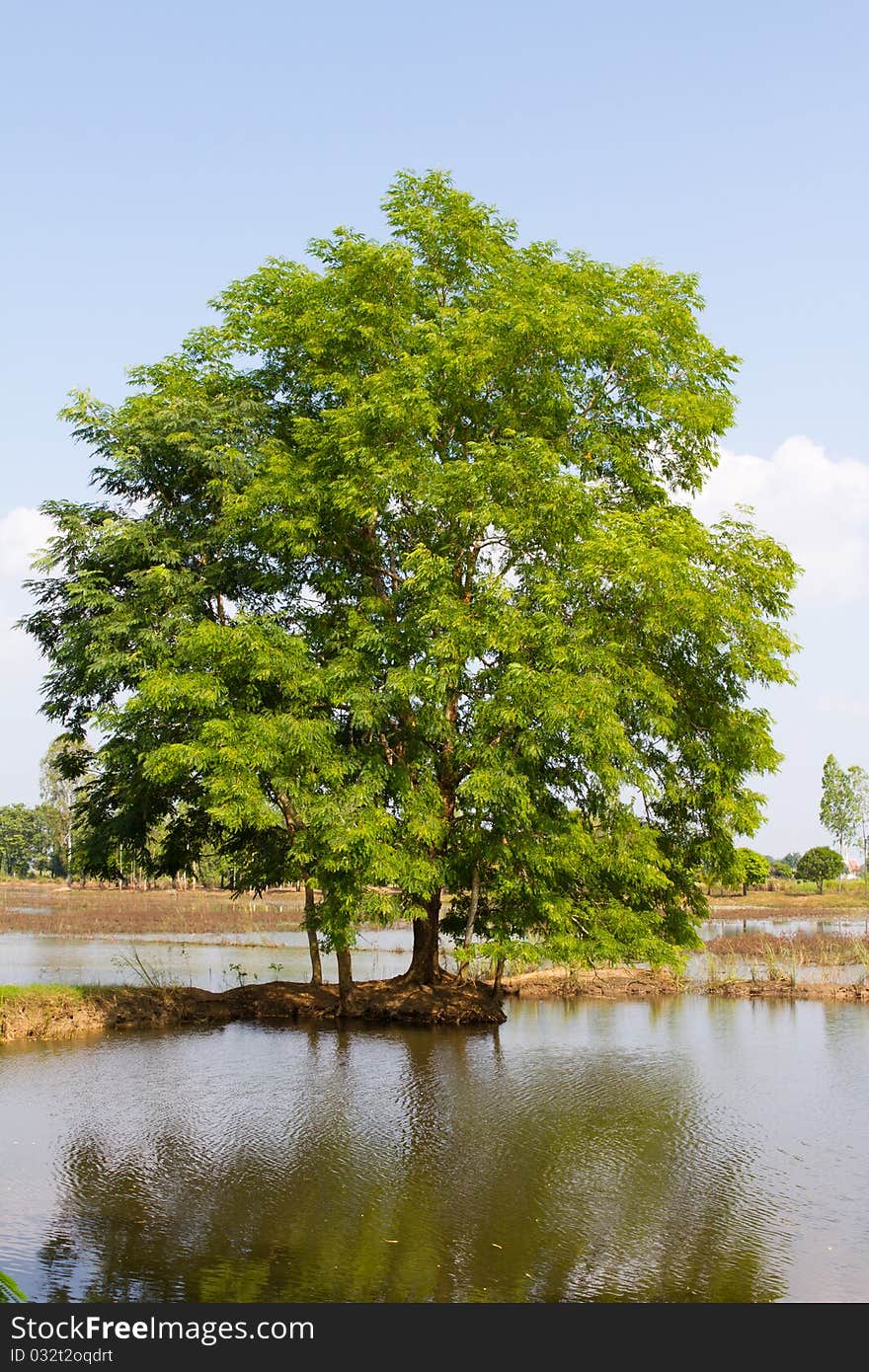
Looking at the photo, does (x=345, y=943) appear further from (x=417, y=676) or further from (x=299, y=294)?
(x=299, y=294)

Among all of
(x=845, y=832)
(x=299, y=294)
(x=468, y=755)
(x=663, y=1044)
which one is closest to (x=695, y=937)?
(x=663, y=1044)

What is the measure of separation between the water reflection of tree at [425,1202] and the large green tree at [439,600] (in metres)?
3.84

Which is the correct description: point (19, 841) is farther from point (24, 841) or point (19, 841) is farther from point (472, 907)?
point (472, 907)

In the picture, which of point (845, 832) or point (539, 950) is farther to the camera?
point (845, 832)

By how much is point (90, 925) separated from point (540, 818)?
31387mm

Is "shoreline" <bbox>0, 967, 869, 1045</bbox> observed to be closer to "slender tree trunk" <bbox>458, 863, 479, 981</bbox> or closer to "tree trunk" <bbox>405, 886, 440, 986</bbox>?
"tree trunk" <bbox>405, 886, 440, 986</bbox>

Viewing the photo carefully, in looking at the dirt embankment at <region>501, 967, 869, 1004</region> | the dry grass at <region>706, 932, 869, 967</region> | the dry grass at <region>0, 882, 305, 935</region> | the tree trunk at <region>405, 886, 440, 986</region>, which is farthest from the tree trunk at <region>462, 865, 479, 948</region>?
the dry grass at <region>0, 882, 305, 935</region>

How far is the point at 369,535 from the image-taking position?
65.0ft

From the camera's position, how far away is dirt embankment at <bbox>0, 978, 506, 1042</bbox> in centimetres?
1911

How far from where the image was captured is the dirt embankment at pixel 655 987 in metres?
25.0

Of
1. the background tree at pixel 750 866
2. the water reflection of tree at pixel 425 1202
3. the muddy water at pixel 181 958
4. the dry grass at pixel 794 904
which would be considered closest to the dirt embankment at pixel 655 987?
the muddy water at pixel 181 958

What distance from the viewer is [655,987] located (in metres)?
25.9

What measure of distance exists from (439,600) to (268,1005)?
9088 millimetres

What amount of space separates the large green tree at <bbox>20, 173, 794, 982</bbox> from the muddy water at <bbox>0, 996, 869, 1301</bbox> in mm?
2439
